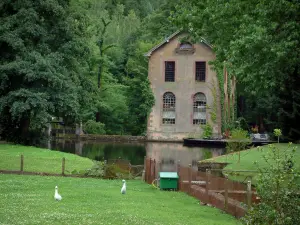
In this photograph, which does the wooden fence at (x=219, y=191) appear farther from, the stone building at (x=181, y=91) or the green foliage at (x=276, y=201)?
the stone building at (x=181, y=91)

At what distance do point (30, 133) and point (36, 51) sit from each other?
650 cm

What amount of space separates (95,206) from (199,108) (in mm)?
52827

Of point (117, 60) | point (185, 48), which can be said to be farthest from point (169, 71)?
point (117, 60)

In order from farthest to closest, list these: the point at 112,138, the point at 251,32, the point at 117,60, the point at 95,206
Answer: the point at 117,60, the point at 112,138, the point at 251,32, the point at 95,206

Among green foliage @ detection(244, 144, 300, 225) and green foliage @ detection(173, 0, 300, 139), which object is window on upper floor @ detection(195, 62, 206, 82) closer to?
green foliage @ detection(173, 0, 300, 139)

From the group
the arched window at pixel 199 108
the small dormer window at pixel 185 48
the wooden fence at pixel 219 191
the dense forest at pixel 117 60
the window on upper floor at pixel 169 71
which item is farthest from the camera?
the window on upper floor at pixel 169 71

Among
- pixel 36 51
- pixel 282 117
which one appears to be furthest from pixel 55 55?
pixel 282 117

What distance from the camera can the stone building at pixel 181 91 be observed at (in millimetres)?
65188

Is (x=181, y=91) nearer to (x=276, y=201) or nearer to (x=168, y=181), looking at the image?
(x=168, y=181)

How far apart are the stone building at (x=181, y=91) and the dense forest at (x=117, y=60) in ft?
6.23

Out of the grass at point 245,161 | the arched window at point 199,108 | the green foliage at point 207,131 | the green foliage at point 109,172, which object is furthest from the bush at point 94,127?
the green foliage at point 109,172

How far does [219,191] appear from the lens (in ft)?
52.6

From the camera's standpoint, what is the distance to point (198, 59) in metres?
65.2

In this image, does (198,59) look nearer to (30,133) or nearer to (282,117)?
(282,117)
